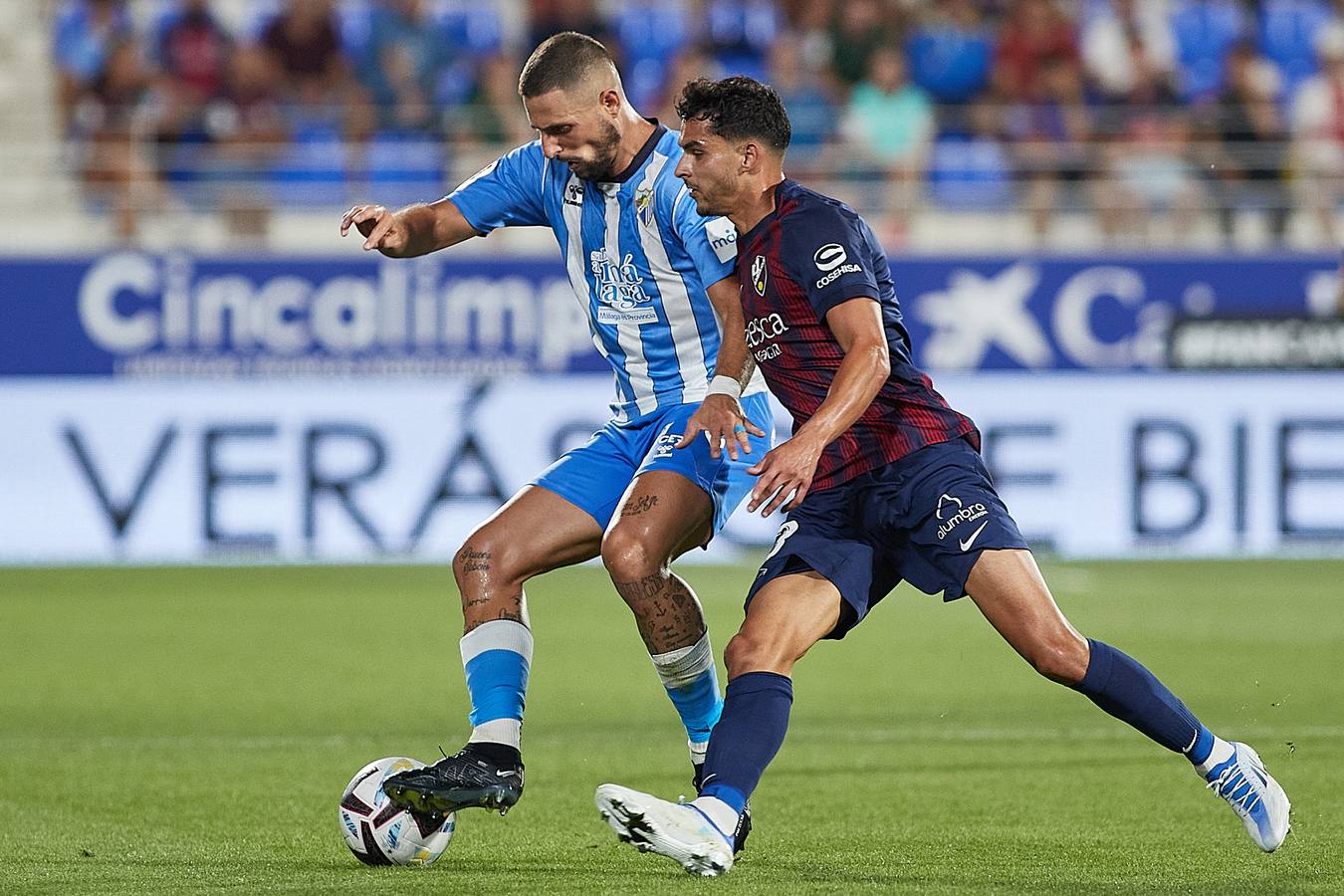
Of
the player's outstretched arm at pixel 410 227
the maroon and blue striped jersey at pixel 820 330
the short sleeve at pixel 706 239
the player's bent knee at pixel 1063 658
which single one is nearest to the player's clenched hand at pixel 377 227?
the player's outstretched arm at pixel 410 227

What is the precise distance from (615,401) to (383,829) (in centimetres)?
151

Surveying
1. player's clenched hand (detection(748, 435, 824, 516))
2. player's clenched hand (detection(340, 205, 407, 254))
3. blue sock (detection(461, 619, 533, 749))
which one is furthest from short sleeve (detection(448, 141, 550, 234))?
player's clenched hand (detection(748, 435, 824, 516))

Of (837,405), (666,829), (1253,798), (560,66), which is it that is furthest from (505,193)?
(1253,798)

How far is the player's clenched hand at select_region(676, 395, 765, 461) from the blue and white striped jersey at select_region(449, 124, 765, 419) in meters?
0.57

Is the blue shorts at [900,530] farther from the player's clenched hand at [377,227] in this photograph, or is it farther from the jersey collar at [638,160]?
the player's clenched hand at [377,227]

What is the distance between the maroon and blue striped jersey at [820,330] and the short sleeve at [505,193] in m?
0.96

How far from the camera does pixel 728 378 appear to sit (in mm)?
5359

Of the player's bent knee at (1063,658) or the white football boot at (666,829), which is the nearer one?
the white football boot at (666,829)

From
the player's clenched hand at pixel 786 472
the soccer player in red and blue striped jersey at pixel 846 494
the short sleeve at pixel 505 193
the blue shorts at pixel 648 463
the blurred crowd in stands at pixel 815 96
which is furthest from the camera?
the blurred crowd in stands at pixel 815 96

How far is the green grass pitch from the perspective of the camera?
17.1 feet

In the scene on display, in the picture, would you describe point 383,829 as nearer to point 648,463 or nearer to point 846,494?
point 648,463

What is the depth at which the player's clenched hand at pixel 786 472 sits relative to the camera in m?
4.71

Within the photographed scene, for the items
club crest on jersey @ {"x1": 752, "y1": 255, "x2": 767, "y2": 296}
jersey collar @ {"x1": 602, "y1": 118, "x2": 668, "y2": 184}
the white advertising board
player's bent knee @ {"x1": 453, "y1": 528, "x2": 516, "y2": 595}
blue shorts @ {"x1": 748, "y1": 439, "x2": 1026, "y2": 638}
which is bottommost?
the white advertising board

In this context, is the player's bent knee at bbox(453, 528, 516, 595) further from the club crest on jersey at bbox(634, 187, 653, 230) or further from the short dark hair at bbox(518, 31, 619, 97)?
the short dark hair at bbox(518, 31, 619, 97)
